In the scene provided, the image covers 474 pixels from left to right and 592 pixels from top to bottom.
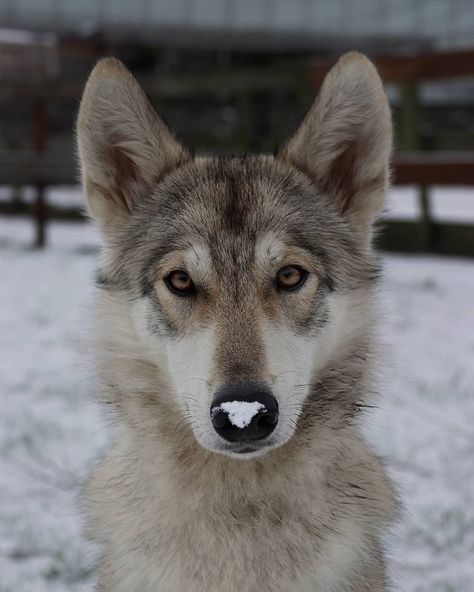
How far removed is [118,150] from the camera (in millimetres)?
2799

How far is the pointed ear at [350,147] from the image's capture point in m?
2.63

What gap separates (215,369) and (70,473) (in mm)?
2244

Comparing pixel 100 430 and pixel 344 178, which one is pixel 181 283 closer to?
pixel 344 178

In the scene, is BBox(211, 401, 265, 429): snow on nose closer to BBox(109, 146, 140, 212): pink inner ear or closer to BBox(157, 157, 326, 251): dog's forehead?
BBox(157, 157, 326, 251): dog's forehead

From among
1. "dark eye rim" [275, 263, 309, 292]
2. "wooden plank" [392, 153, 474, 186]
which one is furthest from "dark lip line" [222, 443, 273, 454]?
"wooden plank" [392, 153, 474, 186]

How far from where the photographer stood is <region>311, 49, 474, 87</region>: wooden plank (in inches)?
345

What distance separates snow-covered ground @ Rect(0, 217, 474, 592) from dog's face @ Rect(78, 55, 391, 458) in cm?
33

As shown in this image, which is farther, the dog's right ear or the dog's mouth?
the dog's right ear

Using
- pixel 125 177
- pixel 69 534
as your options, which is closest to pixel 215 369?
pixel 125 177

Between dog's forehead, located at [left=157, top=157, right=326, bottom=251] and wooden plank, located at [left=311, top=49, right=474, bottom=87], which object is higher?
wooden plank, located at [left=311, top=49, right=474, bottom=87]

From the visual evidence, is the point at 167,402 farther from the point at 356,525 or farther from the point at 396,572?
the point at 396,572

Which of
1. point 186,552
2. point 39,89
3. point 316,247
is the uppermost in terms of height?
point 39,89

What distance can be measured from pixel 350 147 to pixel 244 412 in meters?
1.17

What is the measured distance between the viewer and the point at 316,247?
2547 mm
